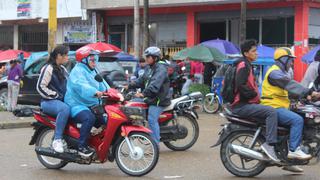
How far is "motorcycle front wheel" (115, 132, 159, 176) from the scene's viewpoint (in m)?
7.83

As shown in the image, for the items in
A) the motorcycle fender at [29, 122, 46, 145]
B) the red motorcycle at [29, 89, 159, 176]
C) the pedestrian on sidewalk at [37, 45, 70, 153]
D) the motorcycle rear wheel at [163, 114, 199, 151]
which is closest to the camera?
the red motorcycle at [29, 89, 159, 176]

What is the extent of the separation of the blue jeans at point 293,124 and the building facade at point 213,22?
632 inches

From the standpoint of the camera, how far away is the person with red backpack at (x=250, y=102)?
293 inches

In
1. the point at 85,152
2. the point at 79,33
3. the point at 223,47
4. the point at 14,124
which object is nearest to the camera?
the point at 85,152

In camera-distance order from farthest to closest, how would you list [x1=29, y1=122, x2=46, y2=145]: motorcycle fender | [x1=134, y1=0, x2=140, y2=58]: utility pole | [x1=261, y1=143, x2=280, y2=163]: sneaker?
1. [x1=134, y1=0, x2=140, y2=58]: utility pole
2. [x1=29, y1=122, x2=46, y2=145]: motorcycle fender
3. [x1=261, y1=143, x2=280, y2=163]: sneaker

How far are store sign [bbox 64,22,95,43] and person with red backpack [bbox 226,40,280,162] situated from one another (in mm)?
21150

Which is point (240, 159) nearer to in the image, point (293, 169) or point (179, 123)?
point (293, 169)

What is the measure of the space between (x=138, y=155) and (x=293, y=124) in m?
2.12

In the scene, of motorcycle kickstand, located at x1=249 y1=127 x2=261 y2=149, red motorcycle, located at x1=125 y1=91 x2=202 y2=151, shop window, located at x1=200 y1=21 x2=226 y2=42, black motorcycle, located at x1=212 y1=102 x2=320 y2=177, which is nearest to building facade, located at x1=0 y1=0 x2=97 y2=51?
shop window, located at x1=200 y1=21 x2=226 y2=42

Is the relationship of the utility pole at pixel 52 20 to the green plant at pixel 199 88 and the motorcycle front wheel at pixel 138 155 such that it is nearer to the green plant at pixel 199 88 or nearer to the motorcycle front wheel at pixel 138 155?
the green plant at pixel 199 88

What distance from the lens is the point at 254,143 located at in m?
7.70

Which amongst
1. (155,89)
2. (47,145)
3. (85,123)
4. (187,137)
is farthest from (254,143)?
(47,145)

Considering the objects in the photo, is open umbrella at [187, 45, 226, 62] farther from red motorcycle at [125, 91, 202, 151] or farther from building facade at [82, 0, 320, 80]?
red motorcycle at [125, 91, 202, 151]

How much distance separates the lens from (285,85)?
750 centimetres
